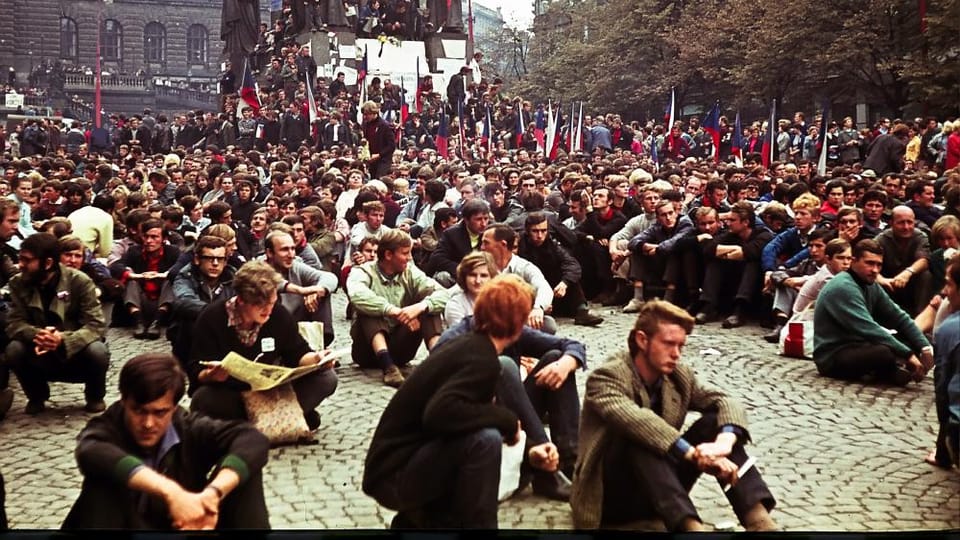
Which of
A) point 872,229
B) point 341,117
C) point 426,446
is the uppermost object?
point 341,117

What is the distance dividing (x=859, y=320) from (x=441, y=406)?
425 centimetres

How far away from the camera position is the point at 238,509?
3797 mm

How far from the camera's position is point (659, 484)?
422 cm

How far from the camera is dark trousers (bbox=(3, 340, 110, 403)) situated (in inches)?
254

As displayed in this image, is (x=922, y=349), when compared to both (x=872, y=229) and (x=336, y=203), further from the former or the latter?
(x=336, y=203)

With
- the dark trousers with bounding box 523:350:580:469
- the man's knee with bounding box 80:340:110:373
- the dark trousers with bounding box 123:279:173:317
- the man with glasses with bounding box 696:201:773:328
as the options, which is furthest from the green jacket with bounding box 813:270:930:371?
the dark trousers with bounding box 123:279:173:317

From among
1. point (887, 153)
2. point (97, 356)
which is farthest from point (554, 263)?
point (887, 153)

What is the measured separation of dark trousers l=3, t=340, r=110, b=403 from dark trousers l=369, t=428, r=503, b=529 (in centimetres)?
293

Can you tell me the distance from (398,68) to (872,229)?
2068cm

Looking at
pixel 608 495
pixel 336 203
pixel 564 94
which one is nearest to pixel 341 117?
pixel 336 203

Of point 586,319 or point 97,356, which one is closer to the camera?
point 97,356

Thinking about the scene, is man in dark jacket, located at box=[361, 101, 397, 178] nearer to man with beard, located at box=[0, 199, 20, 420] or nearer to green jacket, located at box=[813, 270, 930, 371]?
man with beard, located at box=[0, 199, 20, 420]

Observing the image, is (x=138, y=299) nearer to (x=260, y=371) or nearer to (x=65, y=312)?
(x=65, y=312)

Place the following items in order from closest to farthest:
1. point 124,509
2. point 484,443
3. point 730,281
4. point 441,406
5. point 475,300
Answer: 1. point 124,509
2. point 441,406
3. point 484,443
4. point 475,300
5. point 730,281
